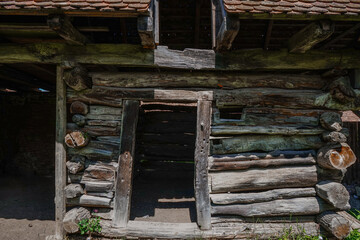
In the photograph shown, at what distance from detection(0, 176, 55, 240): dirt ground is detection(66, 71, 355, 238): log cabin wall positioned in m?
1.02

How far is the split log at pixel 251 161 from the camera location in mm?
3344

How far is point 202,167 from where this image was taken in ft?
10.9

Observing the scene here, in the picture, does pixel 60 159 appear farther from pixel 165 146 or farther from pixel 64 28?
pixel 165 146

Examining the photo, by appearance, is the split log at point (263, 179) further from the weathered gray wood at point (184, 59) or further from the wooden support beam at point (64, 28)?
the wooden support beam at point (64, 28)

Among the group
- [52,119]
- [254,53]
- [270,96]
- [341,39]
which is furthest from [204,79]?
[52,119]

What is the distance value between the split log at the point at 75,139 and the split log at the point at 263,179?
83.8 inches

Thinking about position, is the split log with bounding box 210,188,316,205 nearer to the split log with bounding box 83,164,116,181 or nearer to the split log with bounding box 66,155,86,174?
the split log with bounding box 83,164,116,181

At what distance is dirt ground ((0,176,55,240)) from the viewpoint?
3.54m

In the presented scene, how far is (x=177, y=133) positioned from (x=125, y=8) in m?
3.89

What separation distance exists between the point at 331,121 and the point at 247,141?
1377mm

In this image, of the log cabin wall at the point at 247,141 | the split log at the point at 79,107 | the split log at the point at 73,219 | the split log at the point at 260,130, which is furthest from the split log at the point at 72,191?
the split log at the point at 260,130

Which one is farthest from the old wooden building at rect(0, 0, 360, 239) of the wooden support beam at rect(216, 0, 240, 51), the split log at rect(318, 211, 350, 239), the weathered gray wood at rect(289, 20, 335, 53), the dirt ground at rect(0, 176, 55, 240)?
the dirt ground at rect(0, 176, 55, 240)

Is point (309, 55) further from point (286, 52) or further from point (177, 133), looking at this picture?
point (177, 133)

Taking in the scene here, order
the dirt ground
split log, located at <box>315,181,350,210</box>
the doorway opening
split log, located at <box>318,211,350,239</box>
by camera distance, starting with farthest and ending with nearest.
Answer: the doorway opening < the dirt ground < split log, located at <box>315,181,350,210</box> < split log, located at <box>318,211,350,239</box>
